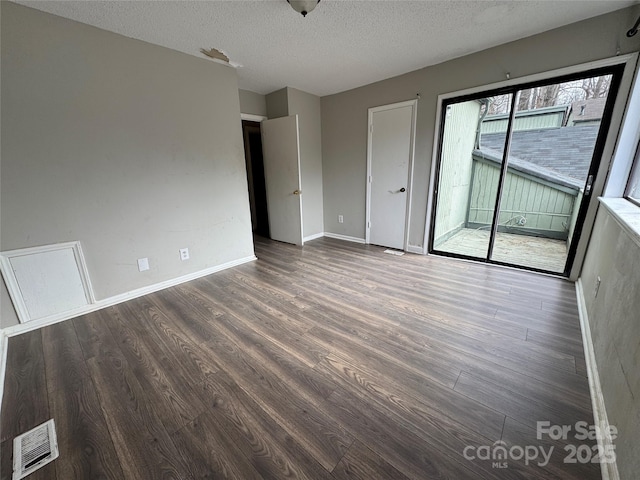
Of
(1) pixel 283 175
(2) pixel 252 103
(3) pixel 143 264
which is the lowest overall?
Result: (3) pixel 143 264

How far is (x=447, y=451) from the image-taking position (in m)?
1.08

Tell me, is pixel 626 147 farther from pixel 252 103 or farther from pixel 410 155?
pixel 252 103

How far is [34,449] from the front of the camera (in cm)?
112

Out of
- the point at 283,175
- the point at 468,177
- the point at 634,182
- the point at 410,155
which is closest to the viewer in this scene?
the point at 634,182

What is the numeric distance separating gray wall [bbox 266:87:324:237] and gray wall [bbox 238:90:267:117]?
0.28 ft

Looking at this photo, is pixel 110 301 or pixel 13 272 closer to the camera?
pixel 13 272

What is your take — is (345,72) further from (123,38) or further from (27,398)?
(27,398)

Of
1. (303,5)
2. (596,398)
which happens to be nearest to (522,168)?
(596,398)

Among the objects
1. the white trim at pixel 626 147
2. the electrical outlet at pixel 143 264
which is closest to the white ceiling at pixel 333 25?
the white trim at pixel 626 147

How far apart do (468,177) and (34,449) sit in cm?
537

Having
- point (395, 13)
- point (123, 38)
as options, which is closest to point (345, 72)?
point (395, 13)

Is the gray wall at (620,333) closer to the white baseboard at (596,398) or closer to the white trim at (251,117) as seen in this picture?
the white baseboard at (596,398)

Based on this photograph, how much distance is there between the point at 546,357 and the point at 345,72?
3449 mm

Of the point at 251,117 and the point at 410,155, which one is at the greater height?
the point at 251,117
